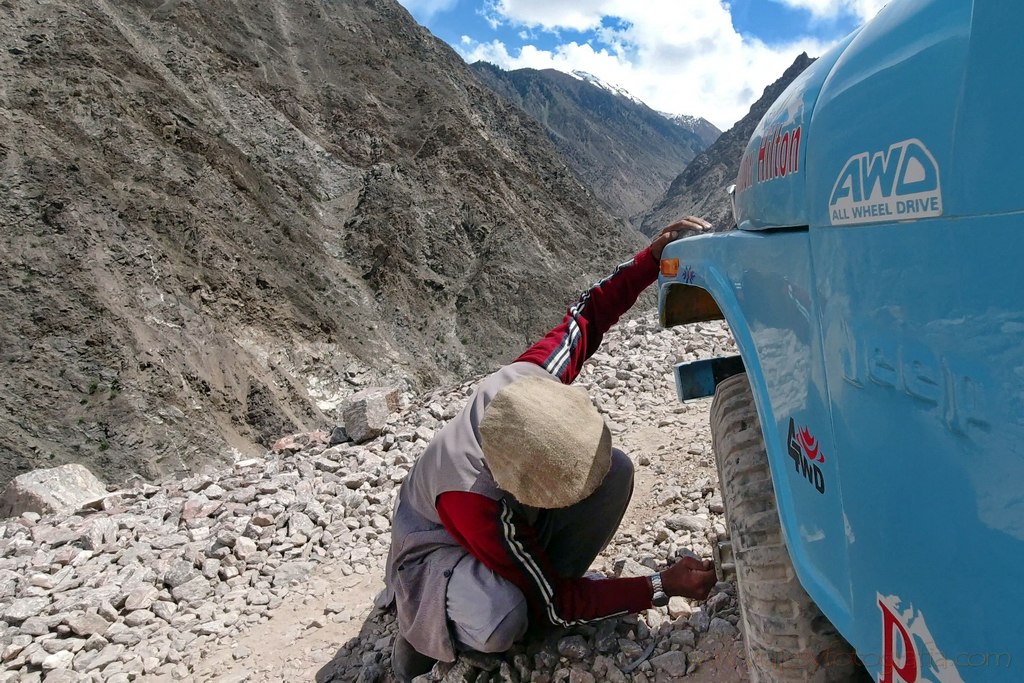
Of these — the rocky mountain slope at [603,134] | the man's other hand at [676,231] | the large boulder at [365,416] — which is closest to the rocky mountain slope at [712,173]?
the rocky mountain slope at [603,134]

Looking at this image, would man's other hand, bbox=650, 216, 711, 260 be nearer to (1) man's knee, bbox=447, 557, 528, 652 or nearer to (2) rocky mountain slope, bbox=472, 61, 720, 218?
(1) man's knee, bbox=447, 557, 528, 652

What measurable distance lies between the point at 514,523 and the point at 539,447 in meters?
0.37

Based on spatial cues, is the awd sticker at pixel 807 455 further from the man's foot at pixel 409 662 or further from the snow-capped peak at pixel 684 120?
the snow-capped peak at pixel 684 120

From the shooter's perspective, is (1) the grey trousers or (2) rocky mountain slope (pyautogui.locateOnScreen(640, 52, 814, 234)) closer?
(1) the grey trousers

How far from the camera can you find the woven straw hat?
66.3 inches

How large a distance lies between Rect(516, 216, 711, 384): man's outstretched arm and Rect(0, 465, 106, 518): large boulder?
153 inches

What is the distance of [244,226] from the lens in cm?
1825

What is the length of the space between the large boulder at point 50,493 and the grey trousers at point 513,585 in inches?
144

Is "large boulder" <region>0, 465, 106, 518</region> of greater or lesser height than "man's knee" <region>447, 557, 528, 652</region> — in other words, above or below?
below

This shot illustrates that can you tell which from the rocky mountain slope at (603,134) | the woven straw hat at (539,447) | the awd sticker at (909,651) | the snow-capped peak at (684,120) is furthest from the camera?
the snow-capped peak at (684,120)

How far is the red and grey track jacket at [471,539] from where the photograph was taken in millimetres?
1908

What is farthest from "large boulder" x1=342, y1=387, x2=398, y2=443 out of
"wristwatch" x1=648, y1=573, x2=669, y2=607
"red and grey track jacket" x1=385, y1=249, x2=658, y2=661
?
"wristwatch" x1=648, y1=573, x2=669, y2=607

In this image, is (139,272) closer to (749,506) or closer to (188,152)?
(188,152)

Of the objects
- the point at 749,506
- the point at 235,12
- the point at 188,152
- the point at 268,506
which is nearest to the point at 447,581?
the point at 749,506
